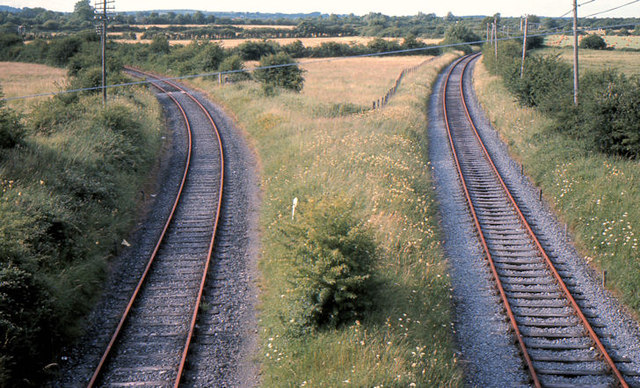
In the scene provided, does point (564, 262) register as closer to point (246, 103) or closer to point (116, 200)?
point (116, 200)

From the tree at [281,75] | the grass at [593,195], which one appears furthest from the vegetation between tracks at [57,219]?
the tree at [281,75]

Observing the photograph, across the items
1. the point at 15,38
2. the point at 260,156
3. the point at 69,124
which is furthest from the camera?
the point at 15,38

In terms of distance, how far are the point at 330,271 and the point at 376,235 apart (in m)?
3.61

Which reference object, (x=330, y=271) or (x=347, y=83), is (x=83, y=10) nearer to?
(x=347, y=83)

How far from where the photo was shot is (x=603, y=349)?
883cm

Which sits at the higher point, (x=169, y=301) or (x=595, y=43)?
(x=595, y=43)

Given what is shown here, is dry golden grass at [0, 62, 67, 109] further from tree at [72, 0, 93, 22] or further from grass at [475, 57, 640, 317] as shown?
tree at [72, 0, 93, 22]

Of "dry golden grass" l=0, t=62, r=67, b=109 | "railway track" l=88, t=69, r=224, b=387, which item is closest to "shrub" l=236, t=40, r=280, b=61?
"dry golden grass" l=0, t=62, r=67, b=109

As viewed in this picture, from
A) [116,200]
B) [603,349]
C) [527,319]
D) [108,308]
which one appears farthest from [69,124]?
[603,349]

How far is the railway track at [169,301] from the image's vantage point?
8.50 m

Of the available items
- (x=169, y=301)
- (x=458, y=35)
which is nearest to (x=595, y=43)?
(x=458, y=35)

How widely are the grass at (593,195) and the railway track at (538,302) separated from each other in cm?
102

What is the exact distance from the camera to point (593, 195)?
14.6 metres

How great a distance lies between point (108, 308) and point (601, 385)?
9.21 m
